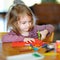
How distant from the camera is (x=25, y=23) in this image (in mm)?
1791

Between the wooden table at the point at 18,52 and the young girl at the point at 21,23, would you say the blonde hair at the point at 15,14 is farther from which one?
the wooden table at the point at 18,52

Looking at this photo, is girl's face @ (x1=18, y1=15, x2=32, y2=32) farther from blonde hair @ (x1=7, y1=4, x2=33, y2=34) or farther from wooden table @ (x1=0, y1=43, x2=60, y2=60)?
wooden table @ (x1=0, y1=43, x2=60, y2=60)

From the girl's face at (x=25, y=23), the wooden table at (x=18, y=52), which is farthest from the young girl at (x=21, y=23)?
the wooden table at (x=18, y=52)

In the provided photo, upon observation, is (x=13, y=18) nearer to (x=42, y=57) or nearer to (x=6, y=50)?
(x=6, y=50)

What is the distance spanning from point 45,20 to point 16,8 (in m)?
3.48

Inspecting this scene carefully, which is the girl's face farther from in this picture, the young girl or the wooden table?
the wooden table

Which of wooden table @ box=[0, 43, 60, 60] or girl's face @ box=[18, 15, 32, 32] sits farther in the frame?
girl's face @ box=[18, 15, 32, 32]

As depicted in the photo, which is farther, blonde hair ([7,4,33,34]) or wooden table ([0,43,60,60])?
blonde hair ([7,4,33,34])

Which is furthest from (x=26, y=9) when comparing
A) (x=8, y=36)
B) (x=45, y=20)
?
(x=45, y=20)

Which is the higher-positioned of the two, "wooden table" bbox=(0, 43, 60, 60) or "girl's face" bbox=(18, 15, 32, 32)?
"girl's face" bbox=(18, 15, 32, 32)

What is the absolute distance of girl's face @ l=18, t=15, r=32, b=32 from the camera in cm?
179

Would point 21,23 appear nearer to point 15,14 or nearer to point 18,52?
point 15,14

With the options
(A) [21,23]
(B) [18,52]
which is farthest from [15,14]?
(B) [18,52]

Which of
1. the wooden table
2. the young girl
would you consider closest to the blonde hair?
the young girl
